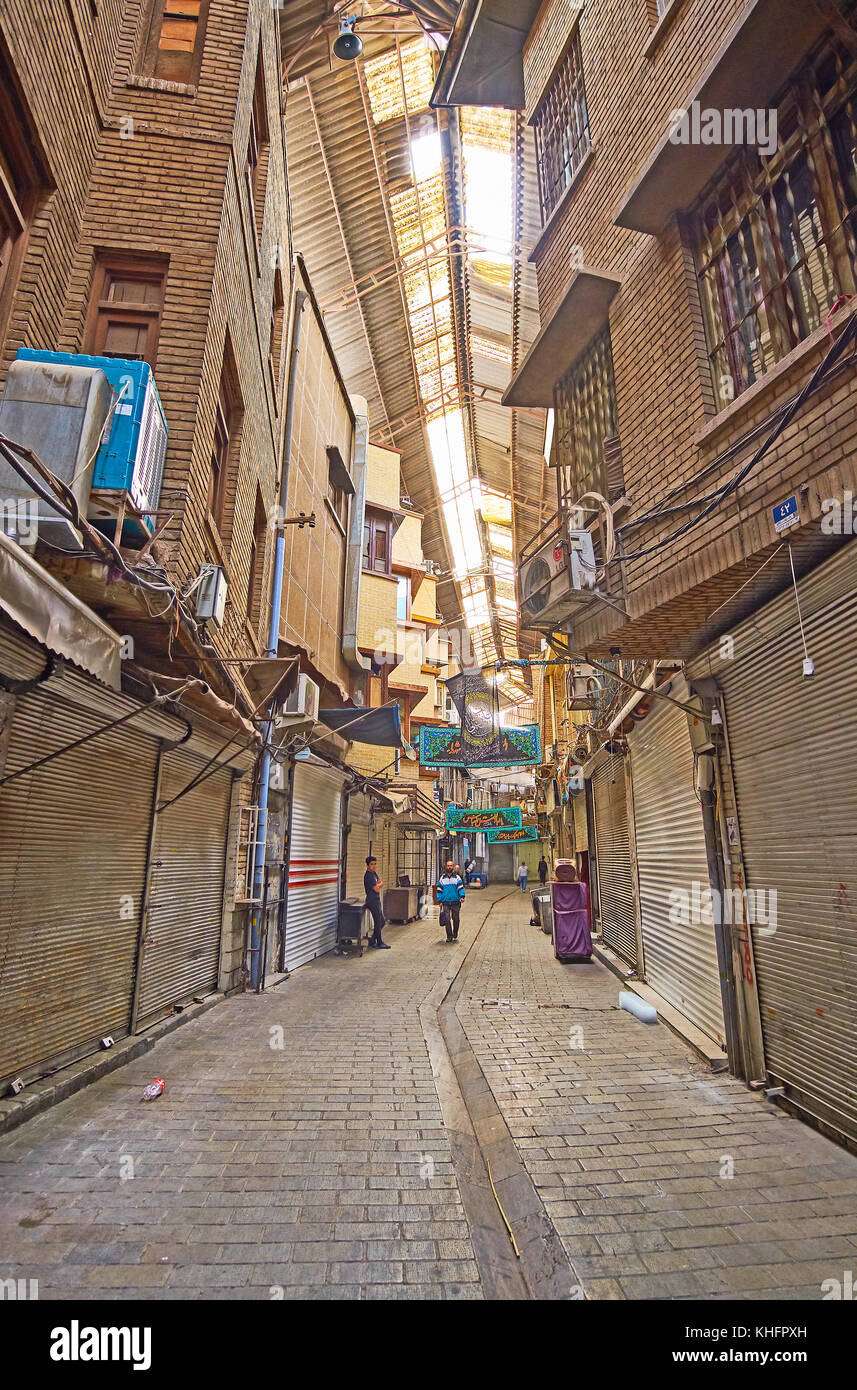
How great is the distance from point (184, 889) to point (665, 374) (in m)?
7.75

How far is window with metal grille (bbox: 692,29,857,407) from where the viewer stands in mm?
4684

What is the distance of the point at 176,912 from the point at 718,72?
30.4ft

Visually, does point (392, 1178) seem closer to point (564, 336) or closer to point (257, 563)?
point (257, 563)

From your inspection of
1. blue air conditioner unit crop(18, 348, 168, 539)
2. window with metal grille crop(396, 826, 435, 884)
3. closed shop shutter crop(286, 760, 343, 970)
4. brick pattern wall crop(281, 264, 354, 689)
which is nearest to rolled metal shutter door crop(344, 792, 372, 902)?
closed shop shutter crop(286, 760, 343, 970)

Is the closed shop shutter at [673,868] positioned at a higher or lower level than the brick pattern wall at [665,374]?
lower

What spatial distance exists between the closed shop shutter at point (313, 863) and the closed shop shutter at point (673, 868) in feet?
19.0

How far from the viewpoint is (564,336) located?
838 cm

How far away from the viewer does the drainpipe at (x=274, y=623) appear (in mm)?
9664

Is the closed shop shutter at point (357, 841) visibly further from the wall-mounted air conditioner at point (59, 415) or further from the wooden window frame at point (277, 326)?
the wall-mounted air conditioner at point (59, 415)

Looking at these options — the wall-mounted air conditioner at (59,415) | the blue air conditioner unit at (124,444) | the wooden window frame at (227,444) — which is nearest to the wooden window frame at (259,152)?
the wooden window frame at (227,444)

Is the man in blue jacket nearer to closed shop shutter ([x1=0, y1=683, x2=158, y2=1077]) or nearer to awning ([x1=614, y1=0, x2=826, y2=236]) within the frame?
closed shop shutter ([x1=0, y1=683, x2=158, y2=1077])

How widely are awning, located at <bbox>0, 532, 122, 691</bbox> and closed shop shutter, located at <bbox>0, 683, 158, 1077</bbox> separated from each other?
2.45 ft
